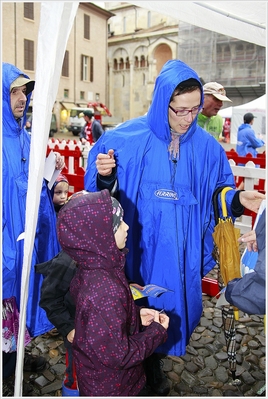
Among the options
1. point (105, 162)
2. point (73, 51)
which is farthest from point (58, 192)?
point (73, 51)

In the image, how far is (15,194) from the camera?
251 cm

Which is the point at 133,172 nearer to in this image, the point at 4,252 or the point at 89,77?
the point at 4,252

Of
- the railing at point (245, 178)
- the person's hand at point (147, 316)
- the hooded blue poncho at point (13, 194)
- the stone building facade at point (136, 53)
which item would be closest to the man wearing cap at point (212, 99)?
the railing at point (245, 178)

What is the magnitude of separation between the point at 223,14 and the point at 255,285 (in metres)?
1.74

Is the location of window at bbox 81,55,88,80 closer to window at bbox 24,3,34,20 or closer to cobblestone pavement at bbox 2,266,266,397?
window at bbox 24,3,34,20

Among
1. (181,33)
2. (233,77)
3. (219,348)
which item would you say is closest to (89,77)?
(181,33)

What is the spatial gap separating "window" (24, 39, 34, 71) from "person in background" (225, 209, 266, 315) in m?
30.8

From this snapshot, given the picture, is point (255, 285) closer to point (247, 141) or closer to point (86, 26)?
point (247, 141)

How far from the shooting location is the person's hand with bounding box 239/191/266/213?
6.97 feet

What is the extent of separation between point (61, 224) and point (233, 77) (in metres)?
31.8

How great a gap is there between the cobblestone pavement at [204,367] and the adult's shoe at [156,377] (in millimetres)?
94

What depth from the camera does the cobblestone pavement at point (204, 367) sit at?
265 centimetres

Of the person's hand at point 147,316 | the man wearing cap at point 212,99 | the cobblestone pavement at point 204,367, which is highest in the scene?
the man wearing cap at point 212,99

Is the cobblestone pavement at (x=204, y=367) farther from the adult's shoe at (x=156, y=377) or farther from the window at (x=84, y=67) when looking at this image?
the window at (x=84, y=67)
